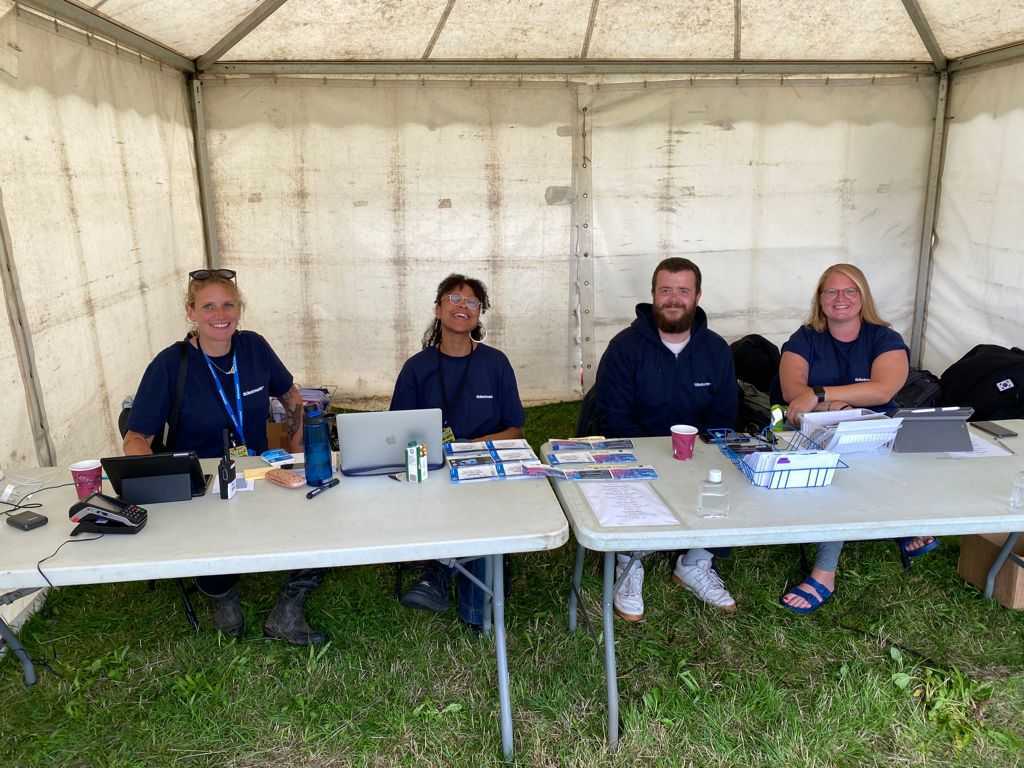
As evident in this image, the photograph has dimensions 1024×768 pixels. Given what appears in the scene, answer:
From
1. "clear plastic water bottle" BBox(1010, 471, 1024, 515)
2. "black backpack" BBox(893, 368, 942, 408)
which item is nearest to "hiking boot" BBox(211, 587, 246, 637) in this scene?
"clear plastic water bottle" BBox(1010, 471, 1024, 515)

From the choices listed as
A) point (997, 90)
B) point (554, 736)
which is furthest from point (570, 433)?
point (997, 90)

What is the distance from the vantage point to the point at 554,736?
7.14 feet

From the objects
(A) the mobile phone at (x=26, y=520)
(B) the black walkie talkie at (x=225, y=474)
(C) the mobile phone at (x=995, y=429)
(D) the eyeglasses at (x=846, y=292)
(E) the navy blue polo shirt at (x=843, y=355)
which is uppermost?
(D) the eyeglasses at (x=846, y=292)

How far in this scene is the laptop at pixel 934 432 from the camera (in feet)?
8.05

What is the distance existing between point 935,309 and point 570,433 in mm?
2875

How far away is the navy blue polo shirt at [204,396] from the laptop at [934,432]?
2313 mm

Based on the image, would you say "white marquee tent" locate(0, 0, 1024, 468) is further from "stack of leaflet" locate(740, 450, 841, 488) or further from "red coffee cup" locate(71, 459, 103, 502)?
"stack of leaflet" locate(740, 450, 841, 488)

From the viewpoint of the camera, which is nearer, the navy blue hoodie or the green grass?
the green grass

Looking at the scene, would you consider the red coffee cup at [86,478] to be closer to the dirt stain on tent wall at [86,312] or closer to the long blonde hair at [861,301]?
the dirt stain on tent wall at [86,312]

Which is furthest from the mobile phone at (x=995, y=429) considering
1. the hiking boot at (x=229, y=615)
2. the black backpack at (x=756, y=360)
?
the hiking boot at (x=229, y=615)

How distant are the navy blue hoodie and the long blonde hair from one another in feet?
1.39

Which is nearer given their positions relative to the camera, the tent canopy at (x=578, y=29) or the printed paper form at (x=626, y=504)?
the printed paper form at (x=626, y=504)

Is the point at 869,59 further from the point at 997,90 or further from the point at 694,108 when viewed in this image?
the point at 694,108

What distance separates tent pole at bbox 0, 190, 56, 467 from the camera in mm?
2725
